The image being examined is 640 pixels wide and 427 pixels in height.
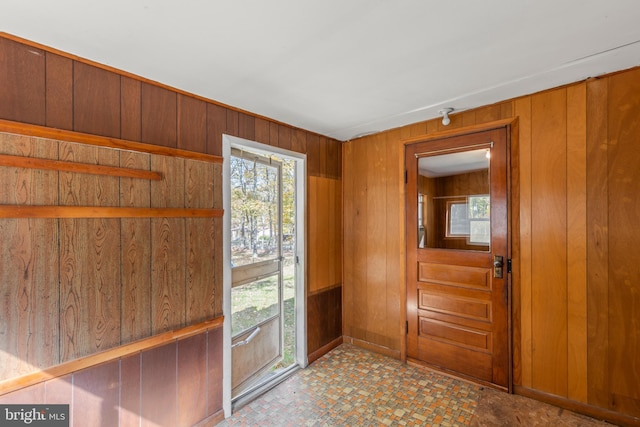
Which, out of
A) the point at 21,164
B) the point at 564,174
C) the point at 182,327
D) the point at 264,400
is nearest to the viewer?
the point at 21,164

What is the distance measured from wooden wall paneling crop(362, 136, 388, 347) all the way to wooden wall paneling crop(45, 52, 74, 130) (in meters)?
2.46

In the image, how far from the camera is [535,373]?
208 cm

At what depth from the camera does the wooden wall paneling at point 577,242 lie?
1896 millimetres

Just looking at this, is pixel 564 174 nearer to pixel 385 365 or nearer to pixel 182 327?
pixel 385 365

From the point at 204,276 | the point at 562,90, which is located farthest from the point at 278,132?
the point at 562,90

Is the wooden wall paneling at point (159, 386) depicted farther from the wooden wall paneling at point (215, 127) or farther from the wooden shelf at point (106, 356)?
the wooden wall paneling at point (215, 127)

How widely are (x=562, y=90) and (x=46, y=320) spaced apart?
11.3ft

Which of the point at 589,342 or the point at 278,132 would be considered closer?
the point at 589,342

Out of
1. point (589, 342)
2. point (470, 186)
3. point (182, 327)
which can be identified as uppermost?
point (470, 186)

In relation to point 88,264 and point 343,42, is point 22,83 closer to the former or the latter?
point 88,264

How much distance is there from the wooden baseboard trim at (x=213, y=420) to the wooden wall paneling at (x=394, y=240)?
1.70 m

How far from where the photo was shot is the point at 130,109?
5.49 feet

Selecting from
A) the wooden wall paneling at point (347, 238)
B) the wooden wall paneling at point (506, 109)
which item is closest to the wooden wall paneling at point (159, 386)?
the wooden wall paneling at point (347, 238)

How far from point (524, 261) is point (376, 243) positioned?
1299 millimetres
